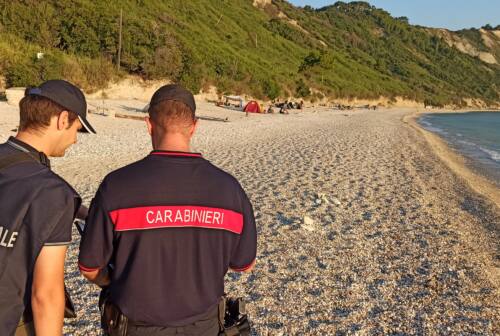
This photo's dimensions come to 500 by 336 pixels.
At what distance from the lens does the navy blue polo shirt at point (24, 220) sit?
171 cm

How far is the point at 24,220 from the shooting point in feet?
5.63

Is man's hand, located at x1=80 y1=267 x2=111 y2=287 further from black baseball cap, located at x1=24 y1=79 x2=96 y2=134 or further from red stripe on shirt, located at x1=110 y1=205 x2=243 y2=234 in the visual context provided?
black baseball cap, located at x1=24 y1=79 x2=96 y2=134

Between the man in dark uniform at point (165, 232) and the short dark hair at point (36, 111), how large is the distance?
1.29 feet

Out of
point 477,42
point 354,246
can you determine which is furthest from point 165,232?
point 477,42

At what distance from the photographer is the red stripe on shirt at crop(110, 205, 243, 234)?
6.25 ft

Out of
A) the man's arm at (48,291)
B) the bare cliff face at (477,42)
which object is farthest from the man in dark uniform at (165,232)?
the bare cliff face at (477,42)

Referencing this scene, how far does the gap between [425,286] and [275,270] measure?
201cm

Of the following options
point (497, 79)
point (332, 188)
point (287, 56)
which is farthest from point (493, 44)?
point (332, 188)

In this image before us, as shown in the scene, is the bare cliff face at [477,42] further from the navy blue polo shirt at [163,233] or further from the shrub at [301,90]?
the navy blue polo shirt at [163,233]

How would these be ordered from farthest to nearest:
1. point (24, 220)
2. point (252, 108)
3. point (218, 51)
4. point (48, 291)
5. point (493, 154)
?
point (218, 51) → point (252, 108) → point (493, 154) → point (48, 291) → point (24, 220)

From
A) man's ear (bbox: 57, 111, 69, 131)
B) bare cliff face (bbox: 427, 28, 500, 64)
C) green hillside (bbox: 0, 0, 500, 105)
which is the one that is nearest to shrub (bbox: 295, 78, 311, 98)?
green hillside (bbox: 0, 0, 500, 105)

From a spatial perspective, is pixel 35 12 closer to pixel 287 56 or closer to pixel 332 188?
pixel 332 188

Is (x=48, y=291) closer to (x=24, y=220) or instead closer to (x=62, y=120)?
(x=24, y=220)

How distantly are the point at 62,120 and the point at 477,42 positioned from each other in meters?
217
